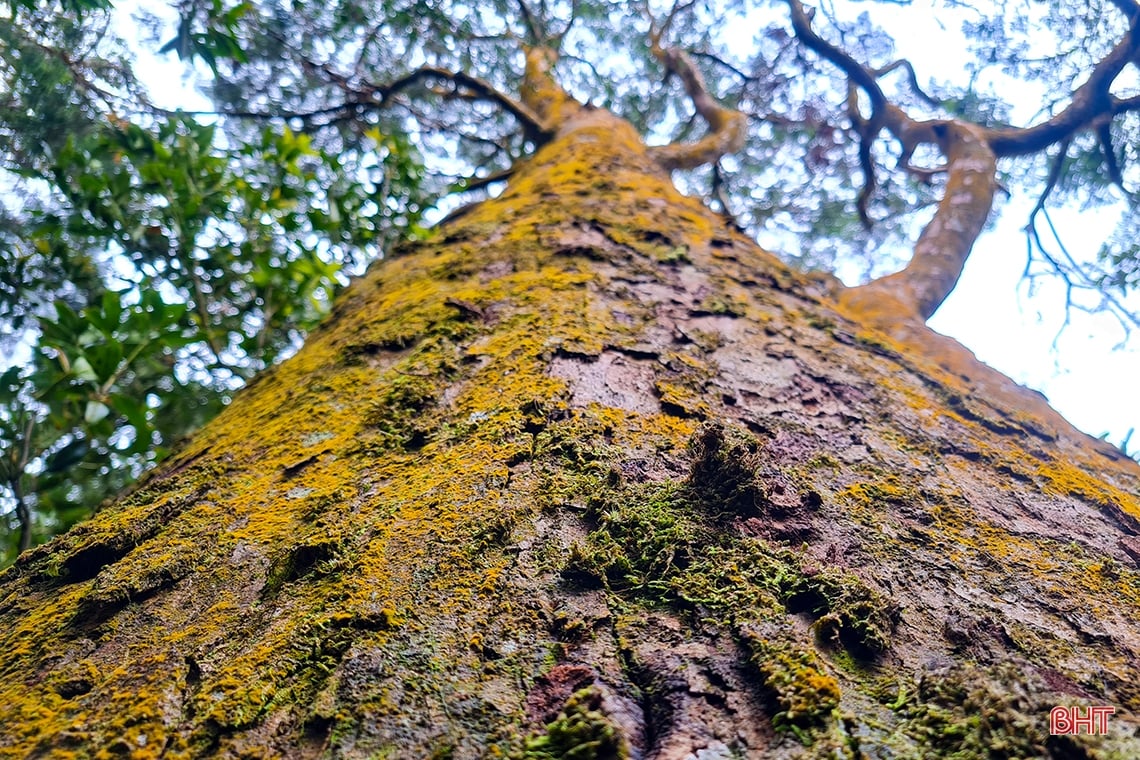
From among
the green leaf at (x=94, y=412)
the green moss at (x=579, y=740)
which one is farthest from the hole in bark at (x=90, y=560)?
the green leaf at (x=94, y=412)

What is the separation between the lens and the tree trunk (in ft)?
2.15

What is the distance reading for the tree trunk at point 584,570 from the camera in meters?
Result: 0.65

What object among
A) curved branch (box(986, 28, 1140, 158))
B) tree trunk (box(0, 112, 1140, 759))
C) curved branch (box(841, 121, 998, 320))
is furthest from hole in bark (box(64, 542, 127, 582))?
→ curved branch (box(986, 28, 1140, 158))

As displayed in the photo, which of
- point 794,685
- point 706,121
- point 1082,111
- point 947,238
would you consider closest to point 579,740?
point 794,685

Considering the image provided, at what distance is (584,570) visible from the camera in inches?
32.9

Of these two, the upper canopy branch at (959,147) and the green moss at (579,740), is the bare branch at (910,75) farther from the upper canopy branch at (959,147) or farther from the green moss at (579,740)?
the green moss at (579,740)

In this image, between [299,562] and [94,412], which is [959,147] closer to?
[299,562]

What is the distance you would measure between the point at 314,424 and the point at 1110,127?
227 inches

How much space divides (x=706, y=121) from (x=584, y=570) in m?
5.31

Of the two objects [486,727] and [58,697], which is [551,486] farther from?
[58,697]

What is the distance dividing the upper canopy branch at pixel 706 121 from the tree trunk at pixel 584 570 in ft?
9.47

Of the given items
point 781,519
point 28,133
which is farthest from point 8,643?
point 28,133

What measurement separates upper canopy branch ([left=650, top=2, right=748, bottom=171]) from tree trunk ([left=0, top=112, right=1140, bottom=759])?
289 cm

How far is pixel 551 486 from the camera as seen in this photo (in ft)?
3.26
